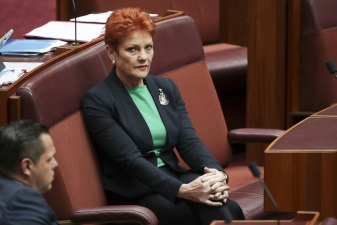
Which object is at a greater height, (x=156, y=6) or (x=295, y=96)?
(x=156, y=6)

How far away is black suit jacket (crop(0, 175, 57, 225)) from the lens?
0.89 metres

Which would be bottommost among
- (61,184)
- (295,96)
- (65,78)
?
(295,96)

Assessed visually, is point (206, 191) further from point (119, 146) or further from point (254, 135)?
point (254, 135)

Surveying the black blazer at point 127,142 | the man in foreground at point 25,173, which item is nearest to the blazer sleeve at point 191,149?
the black blazer at point 127,142

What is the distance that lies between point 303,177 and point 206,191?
0.15 m

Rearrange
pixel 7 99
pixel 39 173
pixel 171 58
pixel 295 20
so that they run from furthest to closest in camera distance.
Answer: pixel 295 20, pixel 171 58, pixel 7 99, pixel 39 173

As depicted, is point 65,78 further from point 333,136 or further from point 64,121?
point 333,136

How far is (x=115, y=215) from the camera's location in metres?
1.16

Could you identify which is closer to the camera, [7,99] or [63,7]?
[7,99]

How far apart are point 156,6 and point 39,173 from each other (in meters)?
1.25

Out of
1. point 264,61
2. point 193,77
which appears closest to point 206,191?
point 193,77

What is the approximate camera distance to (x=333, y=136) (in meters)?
1.28

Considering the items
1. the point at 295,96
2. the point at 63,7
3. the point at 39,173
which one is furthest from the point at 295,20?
the point at 39,173

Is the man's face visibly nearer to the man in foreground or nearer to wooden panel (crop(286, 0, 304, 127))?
the man in foreground
